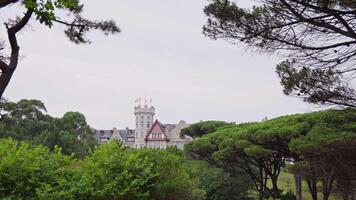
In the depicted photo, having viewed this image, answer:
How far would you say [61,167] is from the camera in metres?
8.89

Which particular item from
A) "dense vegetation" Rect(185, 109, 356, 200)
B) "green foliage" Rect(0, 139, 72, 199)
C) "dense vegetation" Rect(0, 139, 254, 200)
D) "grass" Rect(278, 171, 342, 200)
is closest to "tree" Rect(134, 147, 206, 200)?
"dense vegetation" Rect(0, 139, 254, 200)

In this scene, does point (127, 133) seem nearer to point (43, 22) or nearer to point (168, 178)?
point (168, 178)

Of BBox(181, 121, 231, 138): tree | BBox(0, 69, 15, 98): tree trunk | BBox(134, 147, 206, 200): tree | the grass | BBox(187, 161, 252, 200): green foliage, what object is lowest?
the grass

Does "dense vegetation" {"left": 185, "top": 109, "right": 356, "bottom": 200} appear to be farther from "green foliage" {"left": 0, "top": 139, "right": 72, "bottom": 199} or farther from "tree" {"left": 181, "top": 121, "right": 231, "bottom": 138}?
"tree" {"left": 181, "top": 121, "right": 231, "bottom": 138}

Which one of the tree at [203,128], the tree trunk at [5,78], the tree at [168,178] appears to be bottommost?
the tree at [168,178]

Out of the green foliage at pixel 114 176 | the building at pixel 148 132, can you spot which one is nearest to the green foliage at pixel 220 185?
the green foliage at pixel 114 176

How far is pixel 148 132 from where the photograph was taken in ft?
192

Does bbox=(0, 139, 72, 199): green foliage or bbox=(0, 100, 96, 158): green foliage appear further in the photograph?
bbox=(0, 100, 96, 158): green foliage

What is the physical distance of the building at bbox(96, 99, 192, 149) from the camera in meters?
57.8

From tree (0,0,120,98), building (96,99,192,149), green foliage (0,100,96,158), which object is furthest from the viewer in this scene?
building (96,99,192,149)

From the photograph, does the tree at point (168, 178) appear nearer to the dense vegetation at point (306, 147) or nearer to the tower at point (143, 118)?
the dense vegetation at point (306, 147)

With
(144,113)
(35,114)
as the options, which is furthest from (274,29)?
(144,113)

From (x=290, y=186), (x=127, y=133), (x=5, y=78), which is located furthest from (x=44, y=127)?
(x=5, y=78)

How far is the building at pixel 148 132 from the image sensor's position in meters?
57.8
